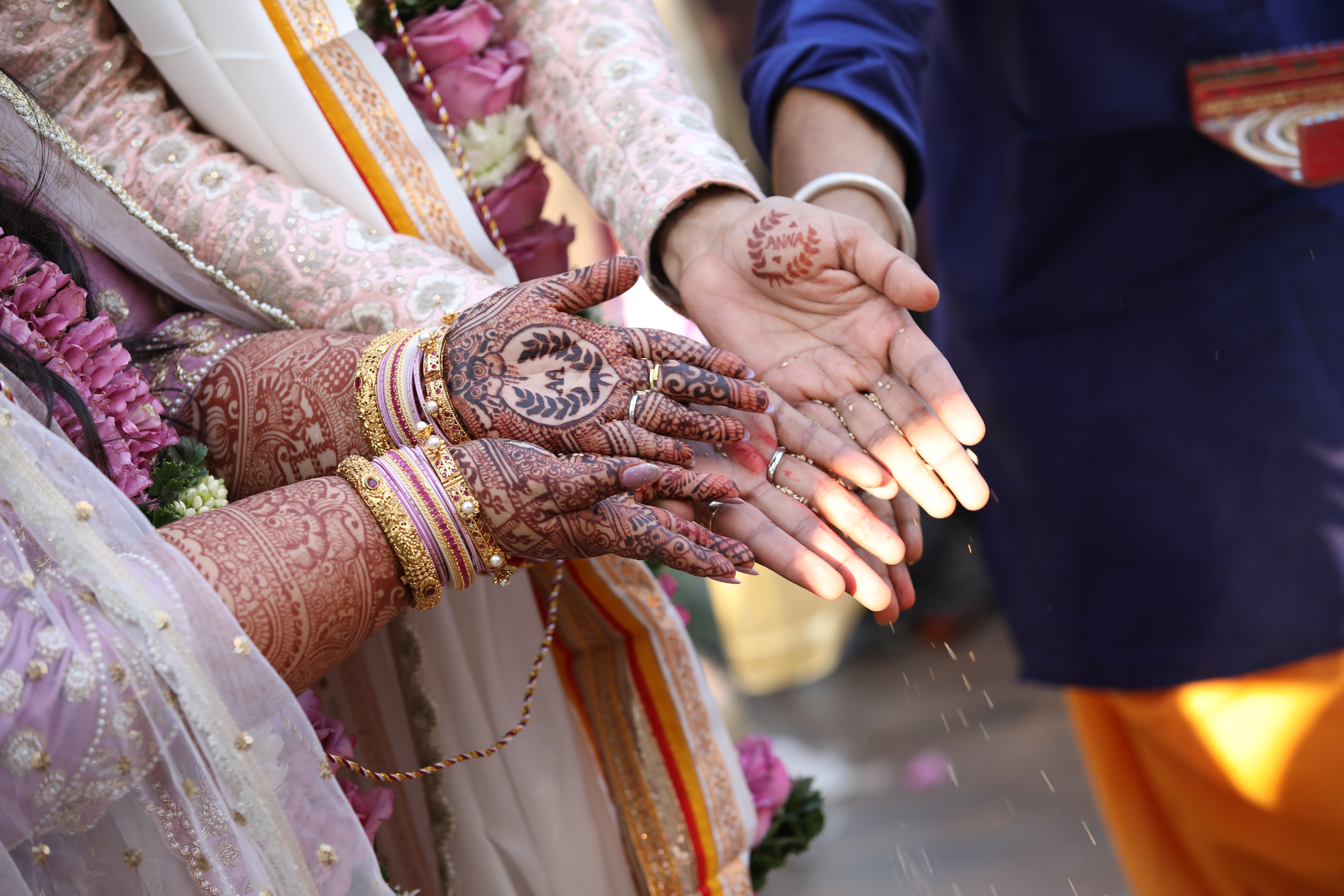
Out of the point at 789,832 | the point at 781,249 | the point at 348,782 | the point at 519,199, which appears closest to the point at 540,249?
the point at 519,199

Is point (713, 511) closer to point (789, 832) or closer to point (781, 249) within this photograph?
point (781, 249)

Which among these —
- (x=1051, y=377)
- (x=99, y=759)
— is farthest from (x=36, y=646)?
(x=1051, y=377)

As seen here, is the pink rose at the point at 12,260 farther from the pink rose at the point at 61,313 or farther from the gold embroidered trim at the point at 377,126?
the gold embroidered trim at the point at 377,126

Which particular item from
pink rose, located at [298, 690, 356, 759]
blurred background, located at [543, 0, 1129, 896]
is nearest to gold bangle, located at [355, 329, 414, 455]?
pink rose, located at [298, 690, 356, 759]

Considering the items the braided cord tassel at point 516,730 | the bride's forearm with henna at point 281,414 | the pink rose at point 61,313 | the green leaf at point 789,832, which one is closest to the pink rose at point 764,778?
the green leaf at point 789,832

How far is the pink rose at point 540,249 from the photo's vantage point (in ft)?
4.00

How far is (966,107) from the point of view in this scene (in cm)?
157

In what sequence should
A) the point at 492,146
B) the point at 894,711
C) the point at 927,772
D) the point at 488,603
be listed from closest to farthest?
1. the point at 488,603
2. the point at 492,146
3. the point at 927,772
4. the point at 894,711

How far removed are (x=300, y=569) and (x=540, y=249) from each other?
24.1 inches

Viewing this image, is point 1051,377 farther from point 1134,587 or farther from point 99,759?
point 99,759

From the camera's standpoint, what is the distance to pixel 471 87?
116cm

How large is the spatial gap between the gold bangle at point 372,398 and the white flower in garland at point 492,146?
35cm

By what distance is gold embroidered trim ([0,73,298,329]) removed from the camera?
0.91m

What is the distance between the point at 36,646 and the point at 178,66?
2.25 ft
